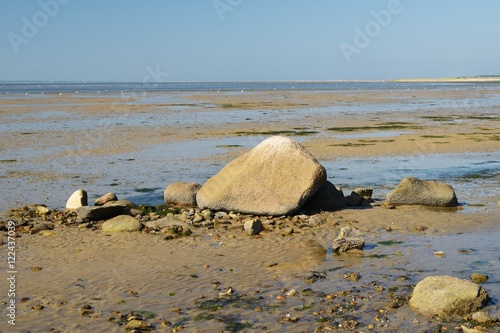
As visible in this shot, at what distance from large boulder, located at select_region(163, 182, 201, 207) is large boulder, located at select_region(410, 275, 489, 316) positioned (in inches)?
298

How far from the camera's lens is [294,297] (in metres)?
8.75

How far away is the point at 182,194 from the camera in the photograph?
49.6ft

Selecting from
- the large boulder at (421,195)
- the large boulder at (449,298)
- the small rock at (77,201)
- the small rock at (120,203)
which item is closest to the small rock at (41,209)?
the small rock at (77,201)

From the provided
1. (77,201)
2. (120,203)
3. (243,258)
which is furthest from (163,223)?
(243,258)

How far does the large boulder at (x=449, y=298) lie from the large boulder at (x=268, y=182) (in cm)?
558

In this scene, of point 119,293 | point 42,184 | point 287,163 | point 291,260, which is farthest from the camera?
point 42,184

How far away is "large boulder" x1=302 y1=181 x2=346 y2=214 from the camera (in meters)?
14.4

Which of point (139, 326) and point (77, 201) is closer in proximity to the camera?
point (139, 326)

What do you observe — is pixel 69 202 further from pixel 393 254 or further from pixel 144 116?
pixel 144 116

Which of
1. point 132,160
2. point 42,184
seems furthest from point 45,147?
point 42,184

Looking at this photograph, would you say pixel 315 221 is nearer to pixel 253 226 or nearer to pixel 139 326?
pixel 253 226

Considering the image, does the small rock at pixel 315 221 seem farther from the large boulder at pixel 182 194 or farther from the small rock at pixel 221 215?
the large boulder at pixel 182 194

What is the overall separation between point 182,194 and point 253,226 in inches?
127

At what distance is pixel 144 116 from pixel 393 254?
115ft
